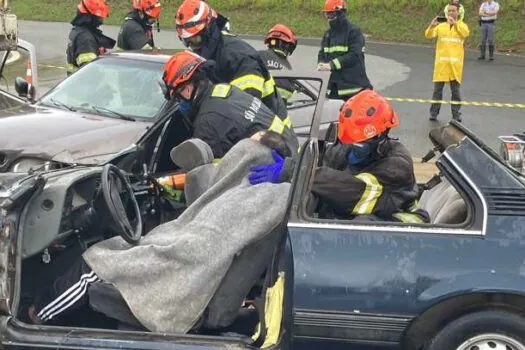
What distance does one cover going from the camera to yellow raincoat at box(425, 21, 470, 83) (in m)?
10.3

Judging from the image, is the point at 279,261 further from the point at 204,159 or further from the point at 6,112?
the point at 6,112

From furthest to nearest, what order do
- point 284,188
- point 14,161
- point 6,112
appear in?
point 6,112 → point 14,161 → point 284,188

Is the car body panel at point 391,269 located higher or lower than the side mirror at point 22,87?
higher

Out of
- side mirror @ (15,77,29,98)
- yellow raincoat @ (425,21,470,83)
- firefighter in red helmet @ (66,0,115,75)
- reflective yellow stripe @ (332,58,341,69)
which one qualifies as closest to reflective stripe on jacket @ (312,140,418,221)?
side mirror @ (15,77,29,98)

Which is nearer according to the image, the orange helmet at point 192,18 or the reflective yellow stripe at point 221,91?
the reflective yellow stripe at point 221,91

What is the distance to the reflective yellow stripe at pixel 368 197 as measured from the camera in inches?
135

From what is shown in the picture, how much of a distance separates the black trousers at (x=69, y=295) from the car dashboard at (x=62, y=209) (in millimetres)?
175

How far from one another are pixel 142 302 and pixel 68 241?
568 mm

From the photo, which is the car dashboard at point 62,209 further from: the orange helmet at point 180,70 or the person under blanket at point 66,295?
the orange helmet at point 180,70

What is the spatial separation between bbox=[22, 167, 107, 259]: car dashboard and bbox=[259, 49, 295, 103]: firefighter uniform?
2892 mm

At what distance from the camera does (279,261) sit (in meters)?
3.15

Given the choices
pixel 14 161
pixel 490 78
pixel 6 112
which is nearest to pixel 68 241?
pixel 14 161

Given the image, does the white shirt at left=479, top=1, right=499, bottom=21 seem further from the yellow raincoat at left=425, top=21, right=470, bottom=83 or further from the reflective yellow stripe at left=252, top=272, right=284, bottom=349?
the reflective yellow stripe at left=252, top=272, right=284, bottom=349

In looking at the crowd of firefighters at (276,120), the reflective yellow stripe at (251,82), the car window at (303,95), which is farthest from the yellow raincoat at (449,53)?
the reflective yellow stripe at (251,82)
